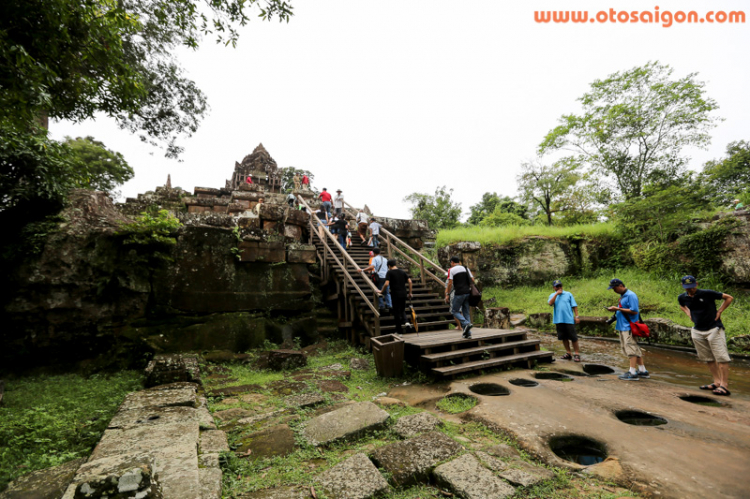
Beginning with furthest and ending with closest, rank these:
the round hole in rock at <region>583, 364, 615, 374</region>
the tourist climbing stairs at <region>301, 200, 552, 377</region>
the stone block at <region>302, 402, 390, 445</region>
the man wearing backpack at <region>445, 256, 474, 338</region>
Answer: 1. the man wearing backpack at <region>445, 256, 474, 338</region>
2. the round hole in rock at <region>583, 364, 615, 374</region>
3. the tourist climbing stairs at <region>301, 200, 552, 377</region>
4. the stone block at <region>302, 402, 390, 445</region>

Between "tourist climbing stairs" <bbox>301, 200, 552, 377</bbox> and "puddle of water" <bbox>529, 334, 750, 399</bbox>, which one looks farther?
"tourist climbing stairs" <bbox>301, 200, 552, 377</bbox>

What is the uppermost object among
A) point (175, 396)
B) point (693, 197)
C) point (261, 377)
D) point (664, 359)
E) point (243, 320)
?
point (693, 197)

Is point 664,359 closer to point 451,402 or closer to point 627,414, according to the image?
point 627,414

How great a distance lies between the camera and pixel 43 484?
2006 millimetres

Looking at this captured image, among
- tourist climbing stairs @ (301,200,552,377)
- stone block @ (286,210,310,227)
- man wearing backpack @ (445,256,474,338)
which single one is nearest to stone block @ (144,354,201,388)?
tourist climbing stairs @ (301,200,552,377)

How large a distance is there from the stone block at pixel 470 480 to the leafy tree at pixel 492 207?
25077 millimetres

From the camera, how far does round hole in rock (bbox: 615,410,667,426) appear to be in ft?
10.9

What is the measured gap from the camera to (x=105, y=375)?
4746 mm

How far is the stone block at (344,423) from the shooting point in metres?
2.84

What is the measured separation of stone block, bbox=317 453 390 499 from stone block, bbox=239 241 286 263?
16.8ft

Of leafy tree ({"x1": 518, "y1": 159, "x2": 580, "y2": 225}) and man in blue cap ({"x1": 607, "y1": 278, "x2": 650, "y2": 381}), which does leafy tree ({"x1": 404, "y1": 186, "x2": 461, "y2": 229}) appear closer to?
leafy tree ({"x1": 518, "y1": 159, "x2": 580, "y2": 225})

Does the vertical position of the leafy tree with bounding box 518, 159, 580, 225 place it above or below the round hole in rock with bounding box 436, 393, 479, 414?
above

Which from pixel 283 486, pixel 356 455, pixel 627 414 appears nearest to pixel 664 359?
pixel 627 414

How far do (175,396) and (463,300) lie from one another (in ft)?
15.3
